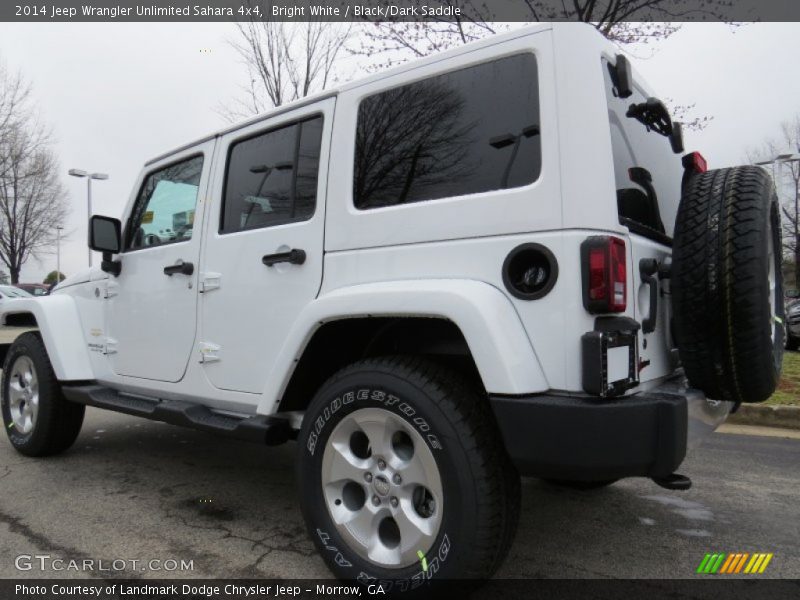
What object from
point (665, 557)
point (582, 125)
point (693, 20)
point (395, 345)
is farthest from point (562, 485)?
point (693, 20)

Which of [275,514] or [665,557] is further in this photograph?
[275,514]

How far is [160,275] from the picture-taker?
350 cm

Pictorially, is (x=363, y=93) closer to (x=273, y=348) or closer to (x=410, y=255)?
(x=410, y=255)

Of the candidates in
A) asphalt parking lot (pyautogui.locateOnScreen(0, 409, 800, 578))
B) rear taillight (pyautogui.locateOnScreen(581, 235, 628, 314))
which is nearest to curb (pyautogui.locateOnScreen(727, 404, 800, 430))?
asphalt parking lot (pyautogui.locateOnScreen(0, 409, 800, 578))

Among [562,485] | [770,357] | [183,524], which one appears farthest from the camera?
[562,485]

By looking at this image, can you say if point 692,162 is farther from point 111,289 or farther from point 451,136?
point 111,289

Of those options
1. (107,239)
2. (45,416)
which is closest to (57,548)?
(45,416)

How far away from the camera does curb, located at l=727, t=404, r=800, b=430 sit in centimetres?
548

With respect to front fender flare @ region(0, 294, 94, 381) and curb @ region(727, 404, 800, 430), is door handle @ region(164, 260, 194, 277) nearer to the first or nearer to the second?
front fender flare @ region(0, 294, 94, 381)

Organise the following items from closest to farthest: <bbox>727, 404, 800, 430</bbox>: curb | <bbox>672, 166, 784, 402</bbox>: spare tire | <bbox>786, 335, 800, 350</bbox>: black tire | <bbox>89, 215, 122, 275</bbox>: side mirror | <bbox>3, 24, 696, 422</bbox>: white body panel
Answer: <bbox>3, 24, 696, 422</bbox>: white body panel → <bbox>672, 166, 784, 402</bbox>: spare tire → <bbox>89, 215, 122, 275</bbox>: side mirror → <bbox>727, 404, 800, 430</bbox>: curb → <bbox>786, 335, 800, 350</bbox>: black tire

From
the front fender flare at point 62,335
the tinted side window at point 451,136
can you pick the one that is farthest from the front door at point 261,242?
the front fender flare at point 62,335

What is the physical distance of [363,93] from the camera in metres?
2.61

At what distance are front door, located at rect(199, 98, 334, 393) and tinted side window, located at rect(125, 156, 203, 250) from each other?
303mm

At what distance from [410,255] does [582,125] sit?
0.78m
